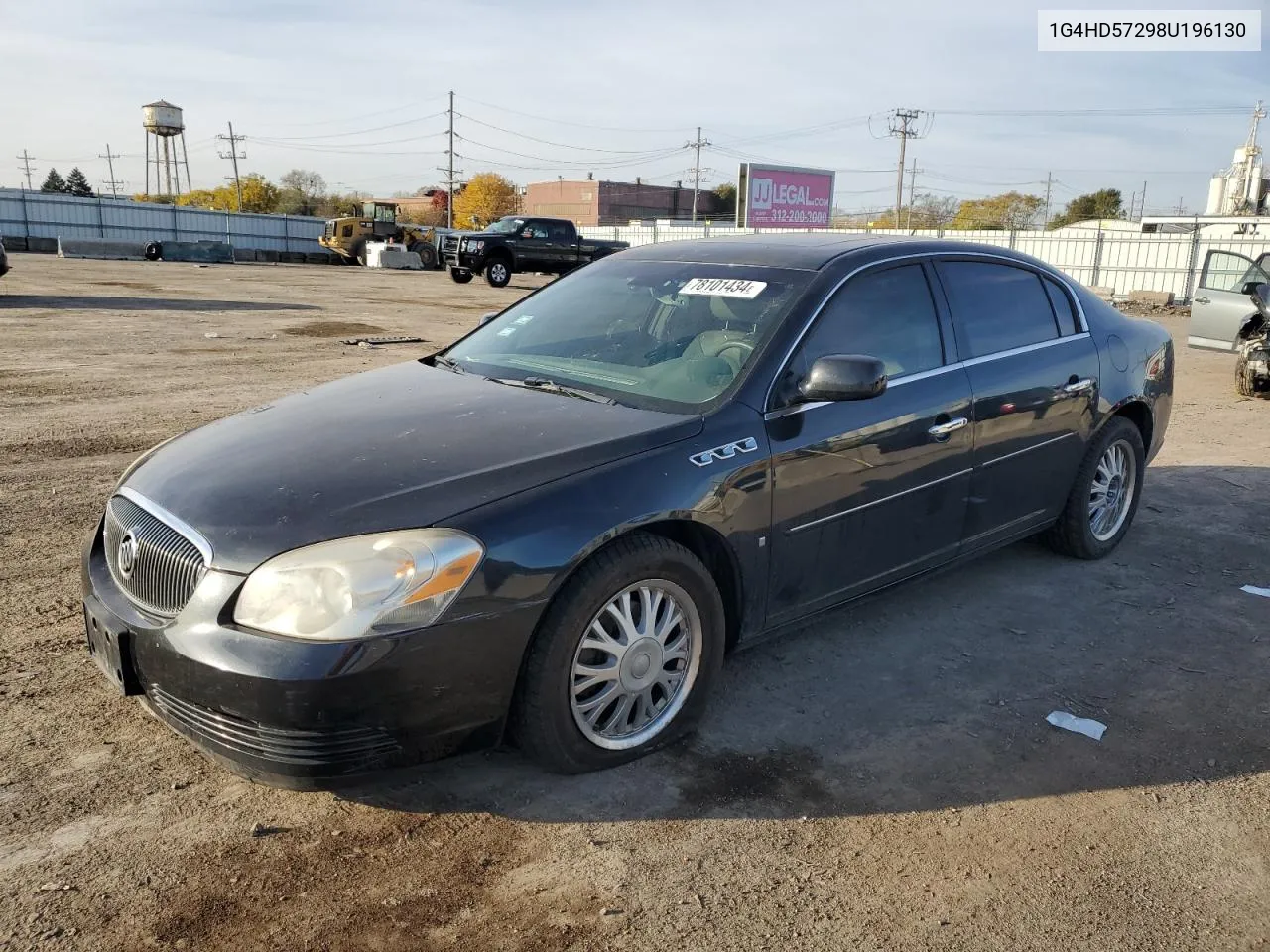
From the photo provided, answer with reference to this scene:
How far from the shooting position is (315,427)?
11.3 feet

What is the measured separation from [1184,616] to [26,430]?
767 cm

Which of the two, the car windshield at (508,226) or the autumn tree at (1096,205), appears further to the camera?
the autumn tree at (1096,205)

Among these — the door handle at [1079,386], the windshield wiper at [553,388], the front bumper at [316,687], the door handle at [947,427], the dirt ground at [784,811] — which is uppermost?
the windshield wiper at [553,388]

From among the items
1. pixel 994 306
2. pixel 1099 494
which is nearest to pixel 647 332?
pixel 994 306

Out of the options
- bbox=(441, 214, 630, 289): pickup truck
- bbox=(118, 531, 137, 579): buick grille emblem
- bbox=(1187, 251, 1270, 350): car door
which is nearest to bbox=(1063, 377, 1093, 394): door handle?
bbox=(118, 531, 137, 579): buick grille emblem

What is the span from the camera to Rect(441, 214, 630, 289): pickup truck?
91.0ft

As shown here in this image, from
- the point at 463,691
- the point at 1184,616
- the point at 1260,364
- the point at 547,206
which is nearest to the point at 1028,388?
the point at 1184,616

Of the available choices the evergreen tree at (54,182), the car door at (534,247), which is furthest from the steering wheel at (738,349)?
the evergreen tree at (54,182)

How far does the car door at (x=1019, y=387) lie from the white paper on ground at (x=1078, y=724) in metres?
0.95

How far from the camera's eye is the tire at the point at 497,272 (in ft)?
91.5

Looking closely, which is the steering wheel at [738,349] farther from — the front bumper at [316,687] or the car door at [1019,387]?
the front bumper at [316,687]

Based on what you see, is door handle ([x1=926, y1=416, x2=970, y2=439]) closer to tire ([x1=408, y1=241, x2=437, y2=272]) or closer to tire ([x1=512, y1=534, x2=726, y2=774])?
tire ([x1=512, y1=534, x2=726, y2=774])

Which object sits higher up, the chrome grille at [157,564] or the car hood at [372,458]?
the car hood at [372,458]

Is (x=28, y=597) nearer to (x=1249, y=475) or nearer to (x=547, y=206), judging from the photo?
(x=1249, y=475)
